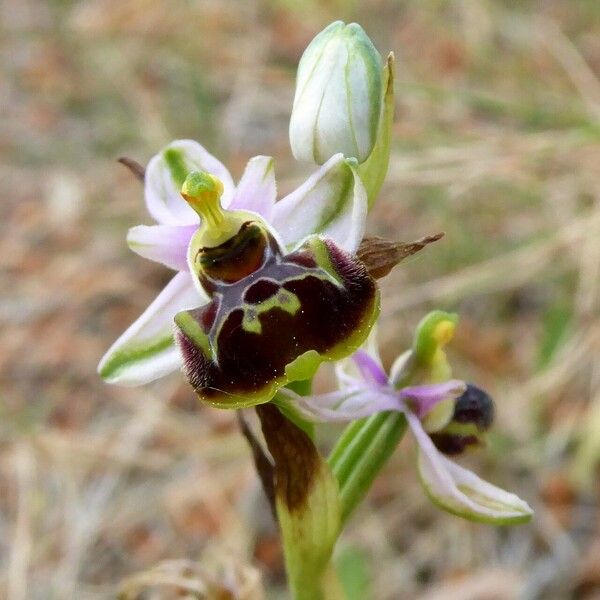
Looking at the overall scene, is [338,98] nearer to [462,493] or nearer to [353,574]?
[462,493]

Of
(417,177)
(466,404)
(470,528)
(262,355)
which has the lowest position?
(470,528)

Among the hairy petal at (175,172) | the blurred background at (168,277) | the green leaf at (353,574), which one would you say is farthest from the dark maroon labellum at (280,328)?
the green leaf at (353,574)

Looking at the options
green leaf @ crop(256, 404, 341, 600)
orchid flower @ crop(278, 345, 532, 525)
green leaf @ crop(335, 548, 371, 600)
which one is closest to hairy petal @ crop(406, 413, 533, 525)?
orchid flower @ crop(278, 345, 532, 525)

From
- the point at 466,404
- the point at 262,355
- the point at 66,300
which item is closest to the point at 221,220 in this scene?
the point at 262,355

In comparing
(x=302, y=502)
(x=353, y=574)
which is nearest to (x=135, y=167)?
(x=302, y=502)

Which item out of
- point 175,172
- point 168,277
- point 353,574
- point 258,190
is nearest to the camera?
point 258,190

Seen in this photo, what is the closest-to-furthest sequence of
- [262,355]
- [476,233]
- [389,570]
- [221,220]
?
[262,355]
[221,220]
[389,570]
[476,233]

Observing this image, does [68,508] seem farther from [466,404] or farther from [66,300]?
[466,404]
